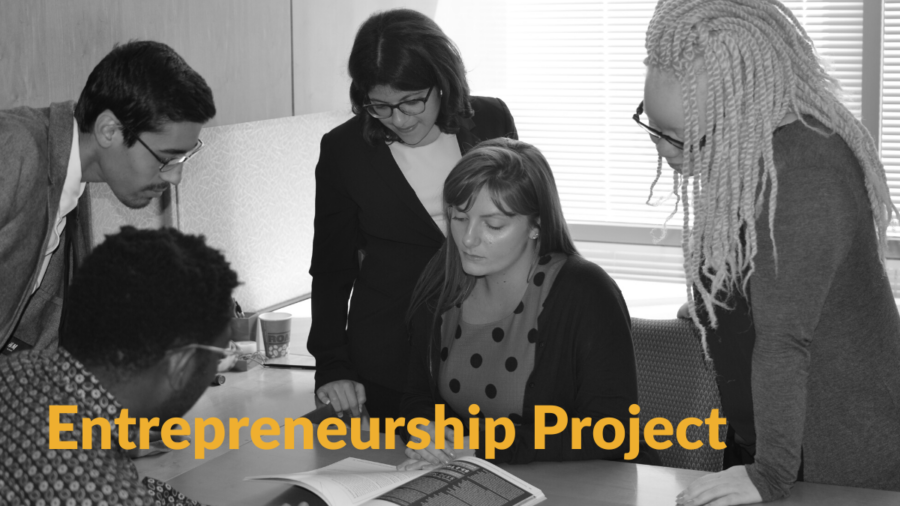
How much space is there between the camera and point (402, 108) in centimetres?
186

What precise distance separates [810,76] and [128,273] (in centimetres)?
94

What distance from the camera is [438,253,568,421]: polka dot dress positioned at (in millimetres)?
1761

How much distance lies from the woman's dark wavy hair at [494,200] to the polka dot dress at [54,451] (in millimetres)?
896

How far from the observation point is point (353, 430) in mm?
1754

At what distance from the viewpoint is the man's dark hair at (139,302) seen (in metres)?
1.06

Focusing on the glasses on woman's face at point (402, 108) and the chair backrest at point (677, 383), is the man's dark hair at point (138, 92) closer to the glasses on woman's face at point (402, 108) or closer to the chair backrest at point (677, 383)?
the glasses on woman's face at point (402, 108)

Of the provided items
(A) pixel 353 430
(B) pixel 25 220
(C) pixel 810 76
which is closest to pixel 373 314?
(A) pixel 353 430

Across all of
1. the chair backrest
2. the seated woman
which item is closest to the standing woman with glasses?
the seated woman

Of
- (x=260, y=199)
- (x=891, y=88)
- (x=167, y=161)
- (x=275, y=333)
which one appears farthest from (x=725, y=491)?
(x=891, y=88)

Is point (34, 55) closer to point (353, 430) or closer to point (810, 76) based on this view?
point (353, 430)

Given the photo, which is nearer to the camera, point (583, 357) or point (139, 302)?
point (139, 302)

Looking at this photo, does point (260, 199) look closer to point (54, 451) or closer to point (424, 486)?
→ point (424, 486)

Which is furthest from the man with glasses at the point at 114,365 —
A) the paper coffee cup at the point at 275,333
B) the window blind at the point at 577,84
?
the window blind at the point at 577,84

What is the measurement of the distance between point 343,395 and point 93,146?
71cm
